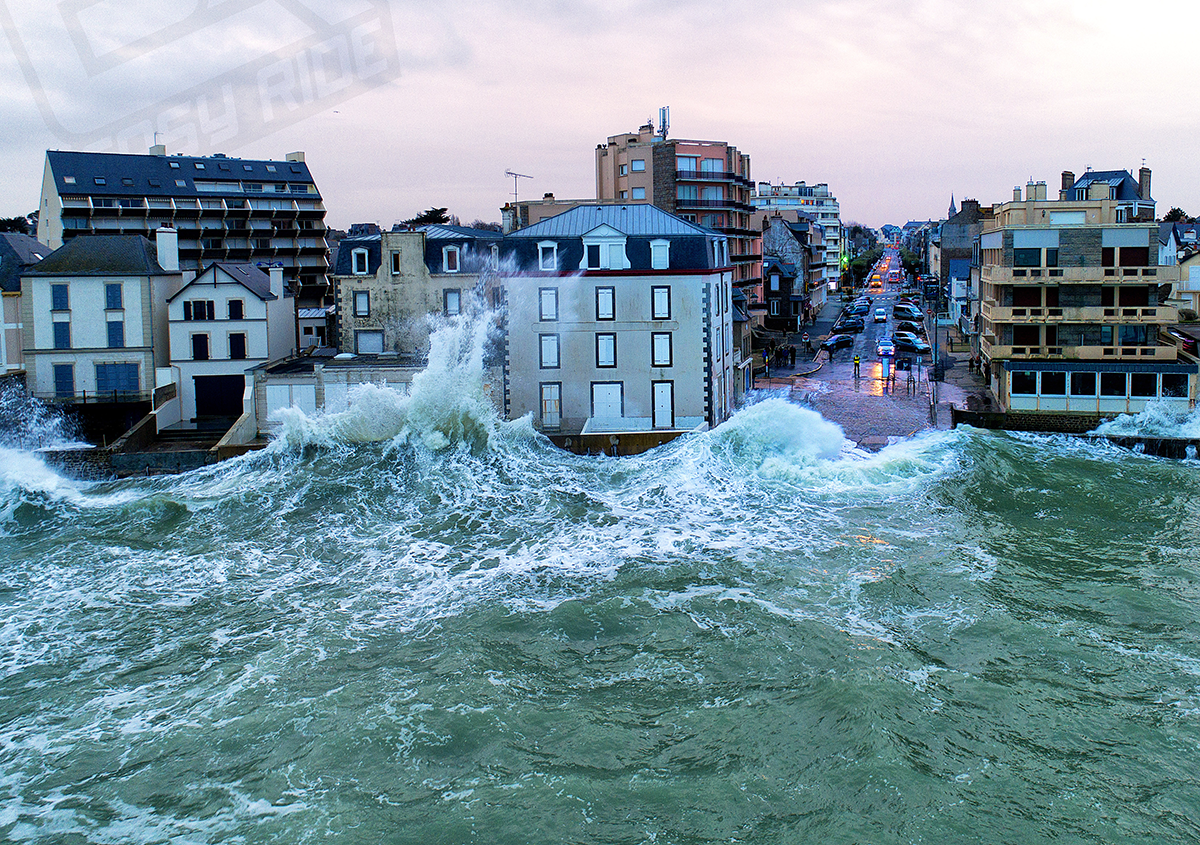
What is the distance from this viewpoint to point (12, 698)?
19.7m

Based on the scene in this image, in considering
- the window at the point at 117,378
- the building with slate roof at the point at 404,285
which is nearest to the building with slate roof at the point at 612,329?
the building with slate roof at the point at 404,285

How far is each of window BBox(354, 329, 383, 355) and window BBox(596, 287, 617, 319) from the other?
1151 centimetres

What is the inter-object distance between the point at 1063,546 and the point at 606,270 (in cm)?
2096

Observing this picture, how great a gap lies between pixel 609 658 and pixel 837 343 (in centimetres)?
5257

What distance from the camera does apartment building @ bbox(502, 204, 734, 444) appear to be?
41.4m

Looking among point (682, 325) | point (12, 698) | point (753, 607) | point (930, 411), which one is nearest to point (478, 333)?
point (682, 325)

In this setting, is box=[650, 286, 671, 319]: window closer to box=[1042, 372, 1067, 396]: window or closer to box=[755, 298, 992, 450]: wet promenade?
box=[755, 298, 992, 450]: wet promenade

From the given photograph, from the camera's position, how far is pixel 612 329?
41594mm

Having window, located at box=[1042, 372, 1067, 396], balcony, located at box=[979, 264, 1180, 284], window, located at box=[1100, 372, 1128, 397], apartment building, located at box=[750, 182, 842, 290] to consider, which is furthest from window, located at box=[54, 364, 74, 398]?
apartment building, located at box=[750, 182, 842, 290]

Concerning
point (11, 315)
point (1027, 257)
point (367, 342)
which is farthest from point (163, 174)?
point (1027, 257)

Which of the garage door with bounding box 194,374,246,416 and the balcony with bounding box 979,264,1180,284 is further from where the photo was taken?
the garage door with bounding box 194,374,246,416

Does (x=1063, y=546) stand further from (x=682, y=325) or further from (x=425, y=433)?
(x=425, y=433)

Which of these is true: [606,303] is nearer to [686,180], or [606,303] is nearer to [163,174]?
[686,180]

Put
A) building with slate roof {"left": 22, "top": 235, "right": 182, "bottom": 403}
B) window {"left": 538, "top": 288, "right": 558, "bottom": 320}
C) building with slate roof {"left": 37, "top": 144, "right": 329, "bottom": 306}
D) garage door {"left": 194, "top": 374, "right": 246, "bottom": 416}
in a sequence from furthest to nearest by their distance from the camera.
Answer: building with slate roof {"left": 37, "top": 144, "right": 329, "bottom": 306} < garage door {"left": 194, "top": 374, "right": 246, "bottom": 416} < building with slate roof {"left": 22, "top": 235, "right": 182, "bottom": 403} < window {"left": 538, "top": 288, "right": 558, "bottom": 320}
